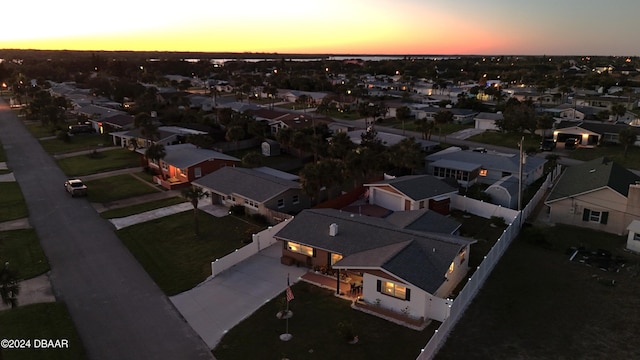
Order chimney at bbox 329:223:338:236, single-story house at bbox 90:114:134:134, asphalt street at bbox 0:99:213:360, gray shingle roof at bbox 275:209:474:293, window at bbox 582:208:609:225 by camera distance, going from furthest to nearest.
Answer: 1. single-story house at bbox 90:114:134:134
2. window at bbox 582:208:609:225
3. chimney at bbox 329:223:338:236
4. gray shingle roof at bbox 275:209:474:293
5. asphalt street at bbox 0:99:213:360

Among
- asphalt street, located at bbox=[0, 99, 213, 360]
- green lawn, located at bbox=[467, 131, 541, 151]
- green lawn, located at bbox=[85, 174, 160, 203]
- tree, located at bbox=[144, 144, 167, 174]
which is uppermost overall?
tree, located at bbox=[144, 144, 167, 174]

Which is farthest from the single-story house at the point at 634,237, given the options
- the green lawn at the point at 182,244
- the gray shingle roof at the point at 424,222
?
the green lawn at the point at 182,244

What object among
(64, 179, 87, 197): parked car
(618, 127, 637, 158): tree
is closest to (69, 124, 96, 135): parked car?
(64, 179, 87, 197): parked car

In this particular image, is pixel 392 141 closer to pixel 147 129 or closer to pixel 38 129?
pixel 147 129

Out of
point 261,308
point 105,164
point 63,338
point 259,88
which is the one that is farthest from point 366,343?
point 259,88

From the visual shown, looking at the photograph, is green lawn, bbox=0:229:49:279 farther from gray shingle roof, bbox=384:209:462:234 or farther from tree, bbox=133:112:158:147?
tree, bbox=133:112:158:147

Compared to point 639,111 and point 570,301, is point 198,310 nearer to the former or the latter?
point 570,301

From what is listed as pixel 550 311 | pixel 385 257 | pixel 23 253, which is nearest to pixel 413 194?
pixel 385 257
